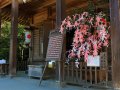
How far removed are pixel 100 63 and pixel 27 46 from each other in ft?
41.1

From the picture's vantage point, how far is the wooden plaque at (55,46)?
888 cm

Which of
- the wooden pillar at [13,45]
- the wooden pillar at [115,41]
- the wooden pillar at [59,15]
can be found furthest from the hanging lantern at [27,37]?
the wooden pillar at [115,41]

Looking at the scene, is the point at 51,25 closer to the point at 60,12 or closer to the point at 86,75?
the point at 60,12

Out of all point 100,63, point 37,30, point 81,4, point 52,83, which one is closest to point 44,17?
point 37,30

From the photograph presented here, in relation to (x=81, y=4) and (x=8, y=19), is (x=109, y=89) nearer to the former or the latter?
(x=81, y=4)

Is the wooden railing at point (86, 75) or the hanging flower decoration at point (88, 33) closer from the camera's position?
the wooden railing at point (86, 75)

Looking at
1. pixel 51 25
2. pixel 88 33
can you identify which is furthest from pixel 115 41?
pixel 51 25

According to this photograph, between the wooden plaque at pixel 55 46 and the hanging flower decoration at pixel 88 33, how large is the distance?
1.02ft

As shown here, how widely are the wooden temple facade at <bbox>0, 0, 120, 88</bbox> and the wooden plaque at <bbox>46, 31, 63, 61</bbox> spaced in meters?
0.37

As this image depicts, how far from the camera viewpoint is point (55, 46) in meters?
9.13

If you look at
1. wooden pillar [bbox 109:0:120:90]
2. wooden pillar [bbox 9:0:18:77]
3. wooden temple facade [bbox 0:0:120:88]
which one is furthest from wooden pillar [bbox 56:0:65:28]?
wooden pillar [bbox 9:0:18:77]

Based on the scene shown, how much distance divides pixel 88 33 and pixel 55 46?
1309 mm

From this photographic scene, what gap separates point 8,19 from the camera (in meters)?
18.0

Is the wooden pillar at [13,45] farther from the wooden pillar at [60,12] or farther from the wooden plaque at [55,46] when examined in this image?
the wooden pillar at [60,12]
